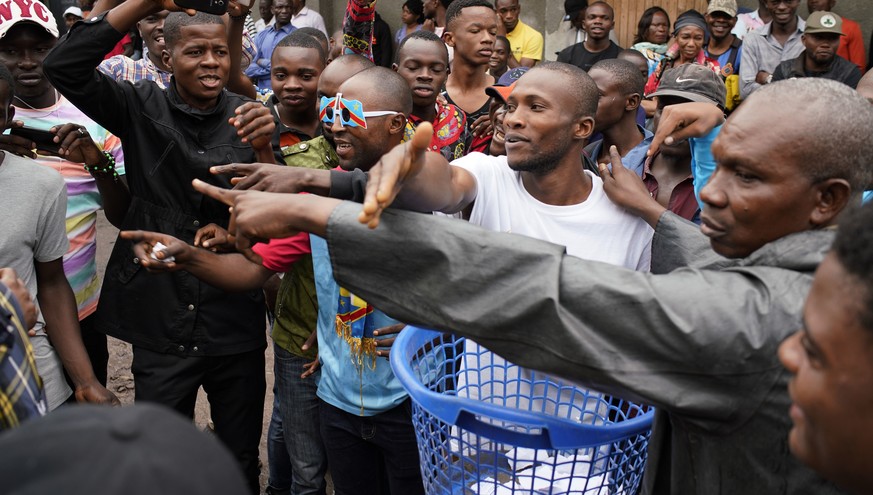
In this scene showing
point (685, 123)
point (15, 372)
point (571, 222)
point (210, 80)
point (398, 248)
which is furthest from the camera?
point (210, 80)

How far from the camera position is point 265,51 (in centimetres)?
970

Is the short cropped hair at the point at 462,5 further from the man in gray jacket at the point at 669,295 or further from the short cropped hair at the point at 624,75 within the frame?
the man in gray jacket at the point at 669,295

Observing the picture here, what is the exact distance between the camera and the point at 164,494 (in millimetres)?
890

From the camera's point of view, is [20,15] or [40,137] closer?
[40,137]

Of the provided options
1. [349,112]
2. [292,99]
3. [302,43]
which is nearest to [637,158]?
[349,112]

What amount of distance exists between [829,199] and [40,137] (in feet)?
9.81

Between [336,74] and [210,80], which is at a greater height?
[210,80]

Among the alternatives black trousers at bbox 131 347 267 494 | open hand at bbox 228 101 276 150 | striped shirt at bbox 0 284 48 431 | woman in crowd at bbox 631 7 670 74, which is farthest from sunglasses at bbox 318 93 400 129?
woman in crowd at bbox 631 7 670 74

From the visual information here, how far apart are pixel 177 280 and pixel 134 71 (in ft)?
8.59

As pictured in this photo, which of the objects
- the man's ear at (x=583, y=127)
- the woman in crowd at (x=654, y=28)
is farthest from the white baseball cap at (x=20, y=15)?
the woman in crowd at (x=654, y=28)

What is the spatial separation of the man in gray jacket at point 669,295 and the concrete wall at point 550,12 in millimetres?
7777

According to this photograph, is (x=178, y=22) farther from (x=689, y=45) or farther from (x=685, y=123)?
(x=689, y=45)

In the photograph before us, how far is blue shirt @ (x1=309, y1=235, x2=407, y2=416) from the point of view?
2.84 m

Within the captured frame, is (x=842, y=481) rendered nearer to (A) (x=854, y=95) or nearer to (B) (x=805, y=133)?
(B) (x=805, y=133)
